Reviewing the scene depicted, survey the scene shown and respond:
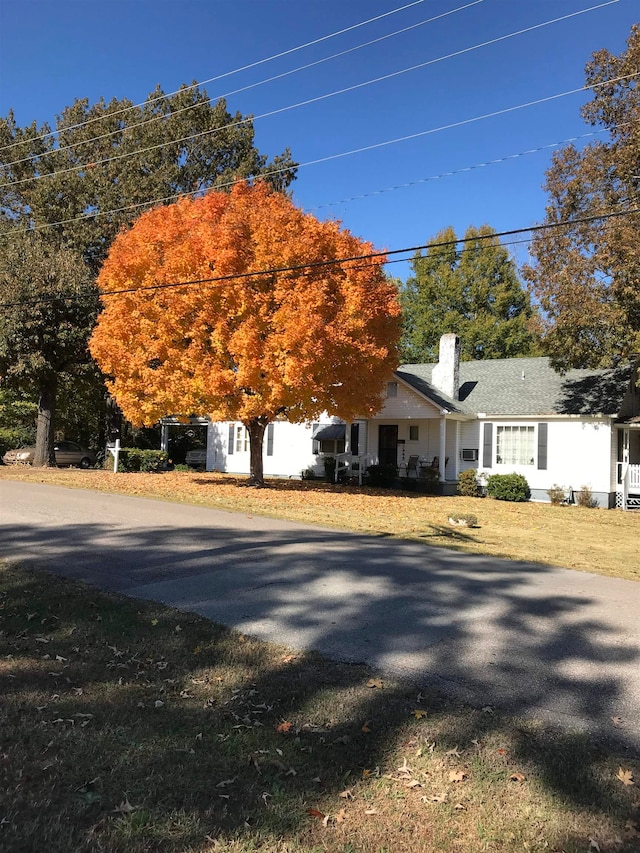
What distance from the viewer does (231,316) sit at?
1841cm

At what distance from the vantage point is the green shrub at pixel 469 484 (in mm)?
22766

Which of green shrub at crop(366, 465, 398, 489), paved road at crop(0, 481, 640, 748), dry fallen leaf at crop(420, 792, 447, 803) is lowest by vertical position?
dry fallen leaf at crop(420, 792, 447, 803)

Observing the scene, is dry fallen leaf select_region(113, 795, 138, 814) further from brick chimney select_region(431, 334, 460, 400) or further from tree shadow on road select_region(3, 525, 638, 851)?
brick chimney select_region(431, 334, 460, 400)

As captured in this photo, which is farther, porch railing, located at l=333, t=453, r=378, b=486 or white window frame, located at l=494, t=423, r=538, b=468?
porch railing, located at l=333, t=453, r=378, b=486

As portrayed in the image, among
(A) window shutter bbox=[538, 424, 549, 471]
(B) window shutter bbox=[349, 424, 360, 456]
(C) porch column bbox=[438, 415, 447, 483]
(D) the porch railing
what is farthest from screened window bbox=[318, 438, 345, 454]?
(A) window shutter bbox=[538, 424, 549, 471]

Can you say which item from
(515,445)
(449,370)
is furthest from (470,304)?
(515,445)

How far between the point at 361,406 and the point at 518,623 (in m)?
13.8

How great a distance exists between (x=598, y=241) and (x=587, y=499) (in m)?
8.19

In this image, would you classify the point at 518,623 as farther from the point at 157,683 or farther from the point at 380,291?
the point at 380,291

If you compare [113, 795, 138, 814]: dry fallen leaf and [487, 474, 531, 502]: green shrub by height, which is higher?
[487, 474, 531, 502]: green shrub

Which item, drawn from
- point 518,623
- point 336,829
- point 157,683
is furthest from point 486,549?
point 336,829

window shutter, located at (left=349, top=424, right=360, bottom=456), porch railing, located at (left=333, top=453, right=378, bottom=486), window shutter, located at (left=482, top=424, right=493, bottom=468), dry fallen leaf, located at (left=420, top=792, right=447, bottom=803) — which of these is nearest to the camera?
dry fallen leaf, located at (left=420, top=792, right=447, bottom=803)

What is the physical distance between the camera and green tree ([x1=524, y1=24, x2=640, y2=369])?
55.8 ft

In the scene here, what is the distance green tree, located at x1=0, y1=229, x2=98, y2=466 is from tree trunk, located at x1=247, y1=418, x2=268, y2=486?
810 centimetres
